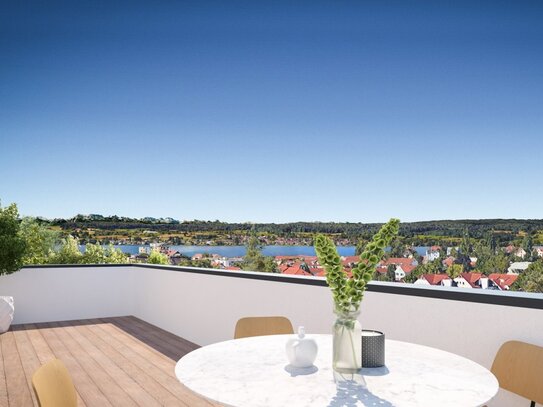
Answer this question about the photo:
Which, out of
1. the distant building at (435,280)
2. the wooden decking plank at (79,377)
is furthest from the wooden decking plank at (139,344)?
the distant building at (435,280)

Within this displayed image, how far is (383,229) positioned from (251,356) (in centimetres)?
65

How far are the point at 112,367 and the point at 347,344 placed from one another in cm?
334

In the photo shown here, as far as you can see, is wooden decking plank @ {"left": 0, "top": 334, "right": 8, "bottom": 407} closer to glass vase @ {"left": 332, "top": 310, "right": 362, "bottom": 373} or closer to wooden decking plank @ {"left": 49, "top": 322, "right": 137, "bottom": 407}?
wooden decking plank @ {"left": 49, "top": 322, "right": 137, "bottom": 407}

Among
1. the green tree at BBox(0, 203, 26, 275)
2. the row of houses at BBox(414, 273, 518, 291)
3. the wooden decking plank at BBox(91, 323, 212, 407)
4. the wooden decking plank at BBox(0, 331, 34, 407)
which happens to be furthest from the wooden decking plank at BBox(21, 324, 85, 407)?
the row of houses at BBox(414, 273, 518, 291)

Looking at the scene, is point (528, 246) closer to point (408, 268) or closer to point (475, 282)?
point (408, 268)

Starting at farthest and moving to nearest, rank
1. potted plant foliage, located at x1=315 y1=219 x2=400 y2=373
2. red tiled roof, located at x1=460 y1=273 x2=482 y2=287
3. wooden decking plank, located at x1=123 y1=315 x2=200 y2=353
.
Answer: wooden decking plank, located at x1=123 y1=315 x2=200 y2=353 → red tiled roof, located at x1=460 y1=273 x2=482 y2=287 → potted plant foliage, located at x1=315 y1=219 x2=400 y2=373

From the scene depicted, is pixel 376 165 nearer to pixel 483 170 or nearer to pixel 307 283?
pixel 483 170

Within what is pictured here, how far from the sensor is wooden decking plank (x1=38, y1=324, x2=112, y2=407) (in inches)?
138

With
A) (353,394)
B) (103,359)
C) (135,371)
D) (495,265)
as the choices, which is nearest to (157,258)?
(103,359)

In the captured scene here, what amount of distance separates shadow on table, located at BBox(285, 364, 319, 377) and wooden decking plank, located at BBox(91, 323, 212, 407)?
181 centimetres

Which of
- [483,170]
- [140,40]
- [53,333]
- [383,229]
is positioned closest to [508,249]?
[383,229]

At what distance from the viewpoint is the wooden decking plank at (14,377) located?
3.51 meters

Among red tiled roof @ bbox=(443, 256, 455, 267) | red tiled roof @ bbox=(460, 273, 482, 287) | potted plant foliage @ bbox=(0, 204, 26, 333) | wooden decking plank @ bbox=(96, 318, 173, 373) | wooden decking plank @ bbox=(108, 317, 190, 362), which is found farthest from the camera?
Answer: potted plant foliage @ bbox=(0, 204, 26, 333)

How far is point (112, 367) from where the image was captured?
14.3ft
